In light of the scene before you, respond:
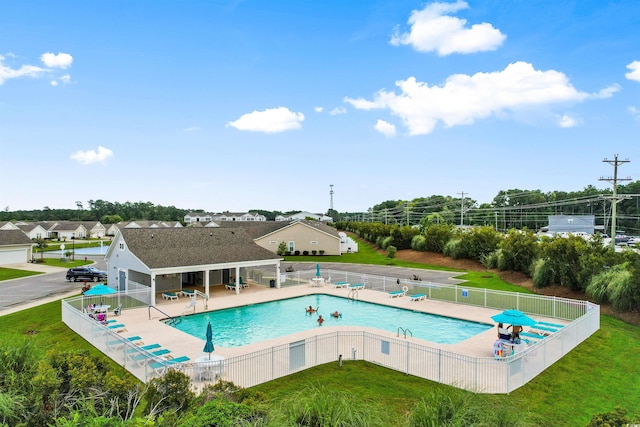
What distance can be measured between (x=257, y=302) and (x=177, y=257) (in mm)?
6508

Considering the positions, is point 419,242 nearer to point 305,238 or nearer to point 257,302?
point 305,238

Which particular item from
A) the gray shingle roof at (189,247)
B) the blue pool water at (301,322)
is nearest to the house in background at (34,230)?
the gray shingle roof at (189,247)

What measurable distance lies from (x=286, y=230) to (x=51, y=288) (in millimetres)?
31255

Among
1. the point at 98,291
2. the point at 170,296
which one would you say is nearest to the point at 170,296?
the point at 170,296

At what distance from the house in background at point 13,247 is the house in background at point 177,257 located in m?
30.6

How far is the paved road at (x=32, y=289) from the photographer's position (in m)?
28.4

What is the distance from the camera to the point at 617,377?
1486cm

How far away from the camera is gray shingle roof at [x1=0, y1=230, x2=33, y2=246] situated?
174ft

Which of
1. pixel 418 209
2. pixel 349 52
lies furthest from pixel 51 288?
pixel 418 209

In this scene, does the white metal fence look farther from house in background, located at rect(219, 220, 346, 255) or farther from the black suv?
house in background, located at rect(219, 220, 346, 255)

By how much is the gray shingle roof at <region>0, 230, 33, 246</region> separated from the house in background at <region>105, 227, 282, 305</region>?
30639mm

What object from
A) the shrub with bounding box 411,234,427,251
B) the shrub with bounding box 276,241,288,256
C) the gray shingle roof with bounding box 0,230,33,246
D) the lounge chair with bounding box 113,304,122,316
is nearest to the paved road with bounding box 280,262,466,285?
the shrub with bounding box 276,241,288,256

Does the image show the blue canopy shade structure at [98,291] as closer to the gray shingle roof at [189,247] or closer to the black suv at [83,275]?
the gray shingle roof at [189,247]

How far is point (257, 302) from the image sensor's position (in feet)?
90.5
